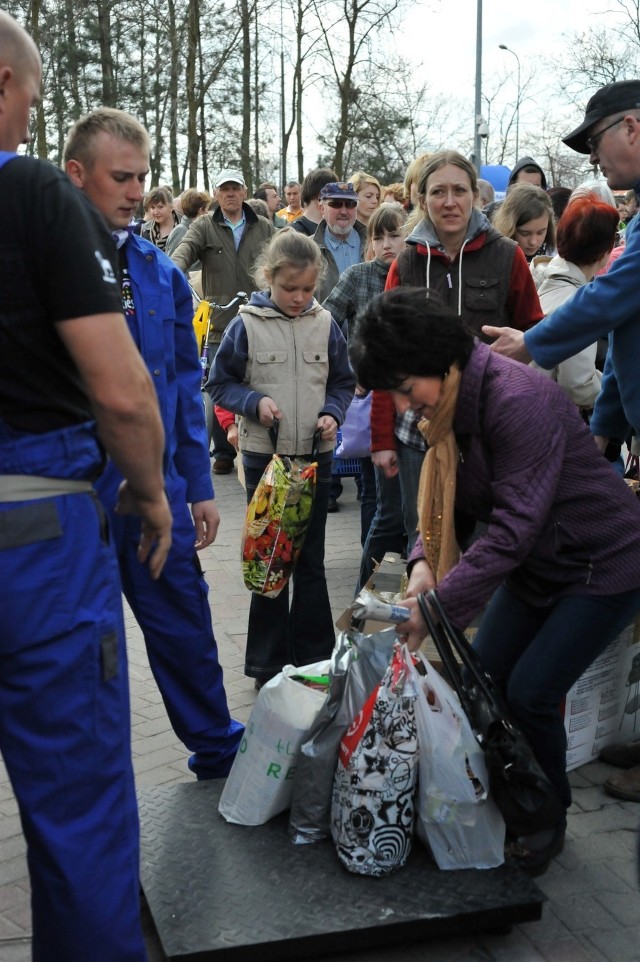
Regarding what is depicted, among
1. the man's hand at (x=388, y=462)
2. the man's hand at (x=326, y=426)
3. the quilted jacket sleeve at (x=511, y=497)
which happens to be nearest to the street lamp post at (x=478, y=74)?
the man's hand at (x=388, y=462)

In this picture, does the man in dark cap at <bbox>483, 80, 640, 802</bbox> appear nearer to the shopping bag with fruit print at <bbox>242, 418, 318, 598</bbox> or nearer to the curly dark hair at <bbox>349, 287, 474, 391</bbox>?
the curly dark hair at <bbox>349, 287, 474, 391</bbox>

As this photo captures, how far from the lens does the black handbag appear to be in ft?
9.34

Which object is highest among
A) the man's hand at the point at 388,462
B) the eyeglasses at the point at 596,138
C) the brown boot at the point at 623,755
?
the eyeglasses at the point at 596,138

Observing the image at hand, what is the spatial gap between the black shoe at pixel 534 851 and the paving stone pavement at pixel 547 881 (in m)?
0.07

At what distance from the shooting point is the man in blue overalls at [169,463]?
319 centimetres

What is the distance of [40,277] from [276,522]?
2.47 m

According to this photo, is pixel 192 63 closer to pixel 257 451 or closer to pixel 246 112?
pixel 246 112

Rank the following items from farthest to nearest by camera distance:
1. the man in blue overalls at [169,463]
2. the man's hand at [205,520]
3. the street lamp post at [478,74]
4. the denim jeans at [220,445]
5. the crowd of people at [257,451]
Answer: the street lamp post at [478,74]
the denim jeans at [220,445]
the man's hand at [205,520]
the man in blue overalls at [169,463]
the crowd of people at [257,451]

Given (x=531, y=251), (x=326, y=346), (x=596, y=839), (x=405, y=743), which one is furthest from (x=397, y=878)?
(x=531, y=251)

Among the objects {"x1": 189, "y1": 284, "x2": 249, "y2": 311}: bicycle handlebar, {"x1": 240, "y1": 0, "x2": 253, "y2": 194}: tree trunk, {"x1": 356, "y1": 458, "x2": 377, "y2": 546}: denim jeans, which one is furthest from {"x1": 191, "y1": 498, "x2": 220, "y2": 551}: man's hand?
{"x1": 240, "y1": 0, "x2": 253, "y2": 194}: tree trunk

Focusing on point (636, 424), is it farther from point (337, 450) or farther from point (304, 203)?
point (304, 203)

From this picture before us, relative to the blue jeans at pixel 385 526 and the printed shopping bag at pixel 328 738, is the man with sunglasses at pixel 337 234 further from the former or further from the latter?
the printed shopping bag at pixel 328 738

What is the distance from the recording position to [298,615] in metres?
4.74

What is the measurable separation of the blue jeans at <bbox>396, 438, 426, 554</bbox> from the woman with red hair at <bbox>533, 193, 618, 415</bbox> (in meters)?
0.67
